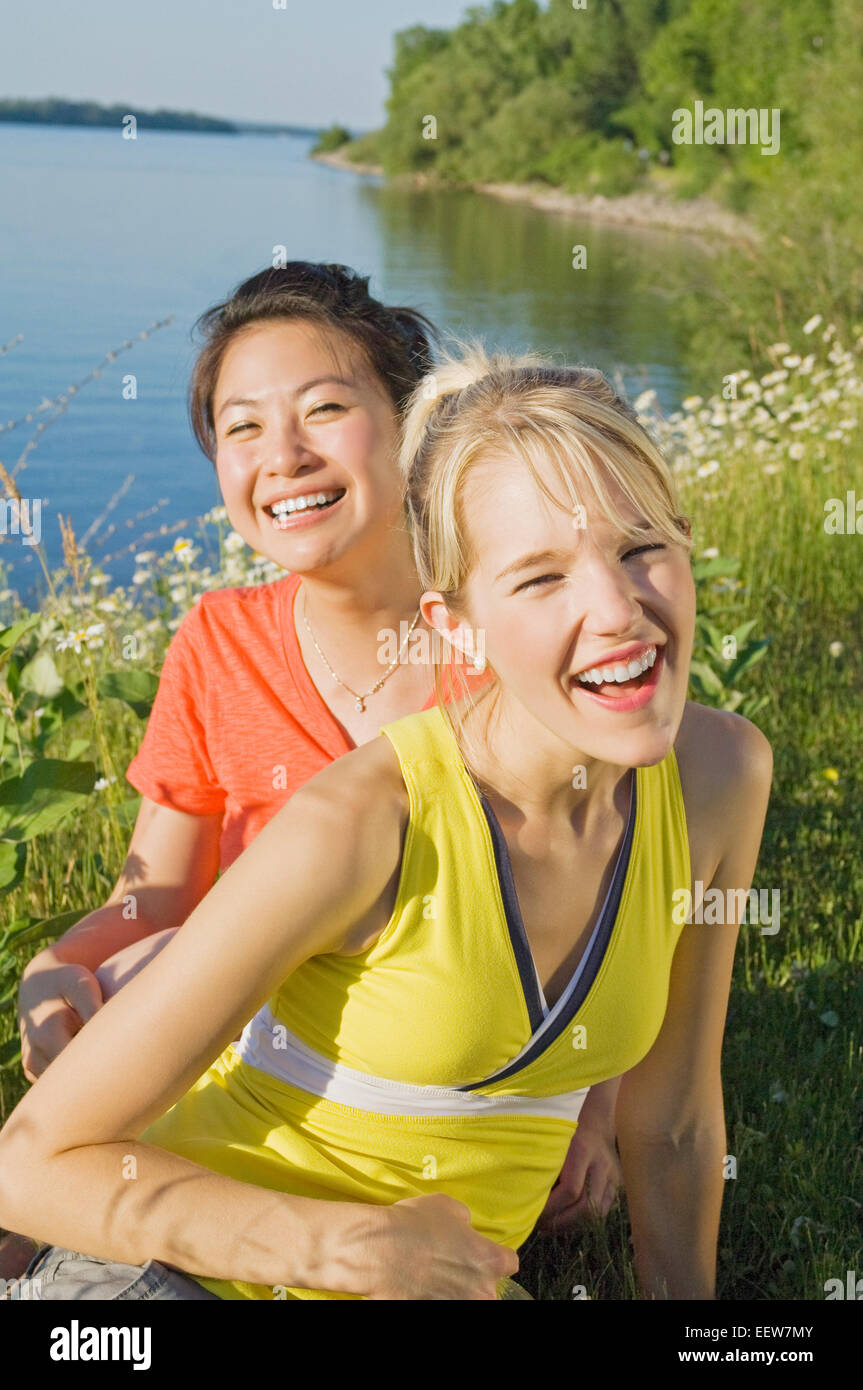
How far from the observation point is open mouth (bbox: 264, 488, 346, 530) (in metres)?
2.36

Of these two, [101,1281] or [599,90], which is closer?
[101,1281]

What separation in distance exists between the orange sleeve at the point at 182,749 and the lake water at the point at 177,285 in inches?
25.7

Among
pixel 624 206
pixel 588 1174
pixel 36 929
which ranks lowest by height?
pixel 588 1174

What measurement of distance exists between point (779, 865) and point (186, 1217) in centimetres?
256

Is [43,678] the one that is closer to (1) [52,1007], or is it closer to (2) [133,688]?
(2) [133,688]

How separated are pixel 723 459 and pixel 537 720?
18.2ft

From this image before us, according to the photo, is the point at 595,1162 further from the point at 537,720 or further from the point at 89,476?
the point at 89,476

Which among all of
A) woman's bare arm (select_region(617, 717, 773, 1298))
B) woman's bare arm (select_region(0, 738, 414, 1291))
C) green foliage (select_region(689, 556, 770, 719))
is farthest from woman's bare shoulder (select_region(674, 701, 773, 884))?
green foliage (select_region(689, 556, 770, 719))

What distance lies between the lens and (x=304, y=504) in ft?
7.77

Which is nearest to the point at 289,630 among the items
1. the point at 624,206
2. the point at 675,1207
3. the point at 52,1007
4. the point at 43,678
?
the point at 43,678

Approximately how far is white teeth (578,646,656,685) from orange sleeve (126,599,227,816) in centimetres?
99

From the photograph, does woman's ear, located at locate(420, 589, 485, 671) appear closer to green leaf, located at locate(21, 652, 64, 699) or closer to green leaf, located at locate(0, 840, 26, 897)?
green leaf, located at locate(0, 840, 26, 897)

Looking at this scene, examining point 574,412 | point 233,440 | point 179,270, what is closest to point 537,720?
point 574,412

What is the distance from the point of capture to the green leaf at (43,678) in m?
2.79
